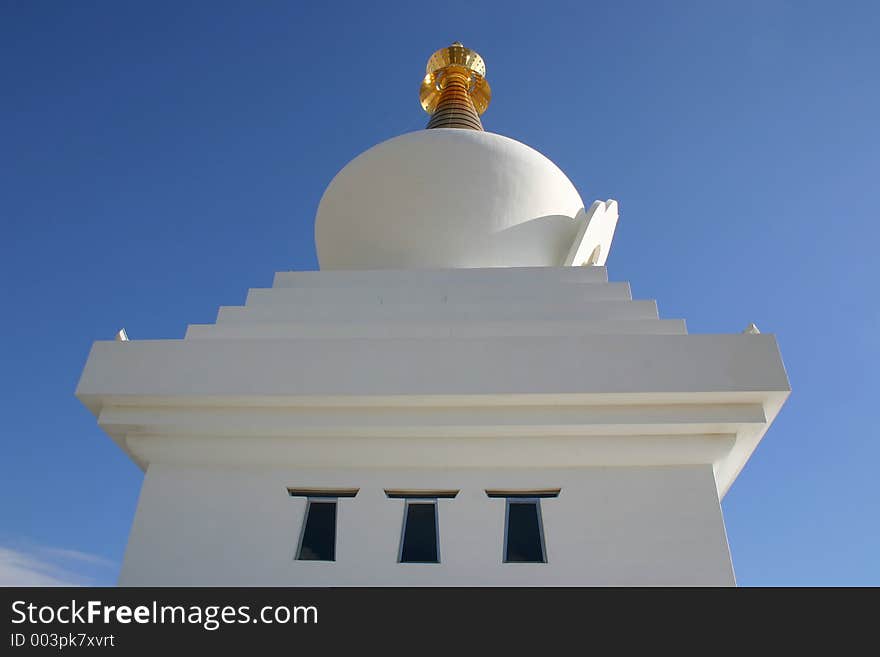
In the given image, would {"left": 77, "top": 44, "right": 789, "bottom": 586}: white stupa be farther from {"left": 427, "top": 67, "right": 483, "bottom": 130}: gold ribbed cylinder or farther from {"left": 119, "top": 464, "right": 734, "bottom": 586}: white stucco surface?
{"left": 427, "top": 67, "right": 483, "bottom": 130}: gold ribbed cylinder

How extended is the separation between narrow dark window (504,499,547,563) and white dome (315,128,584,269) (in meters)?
3.41

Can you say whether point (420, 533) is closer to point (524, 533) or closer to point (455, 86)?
point (524, 533)

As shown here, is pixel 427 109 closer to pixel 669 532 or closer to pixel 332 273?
pixel 332 273

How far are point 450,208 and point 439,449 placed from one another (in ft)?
11.7

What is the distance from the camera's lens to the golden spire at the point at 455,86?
1179cm

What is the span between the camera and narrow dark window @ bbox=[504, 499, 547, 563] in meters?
5.46

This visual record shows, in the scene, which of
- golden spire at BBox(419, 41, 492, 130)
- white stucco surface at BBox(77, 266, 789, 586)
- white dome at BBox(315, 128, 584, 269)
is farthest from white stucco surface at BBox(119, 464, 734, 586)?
golden spire at BBox(419, 41, 492, 130)

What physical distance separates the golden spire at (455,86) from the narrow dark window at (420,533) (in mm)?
7311

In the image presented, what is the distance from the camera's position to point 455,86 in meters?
12.4

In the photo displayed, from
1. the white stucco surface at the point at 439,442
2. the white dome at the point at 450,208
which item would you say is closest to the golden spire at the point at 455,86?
the white dome at the point at 450,208

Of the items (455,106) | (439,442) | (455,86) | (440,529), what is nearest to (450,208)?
(439,442)

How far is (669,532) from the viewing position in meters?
5.46
